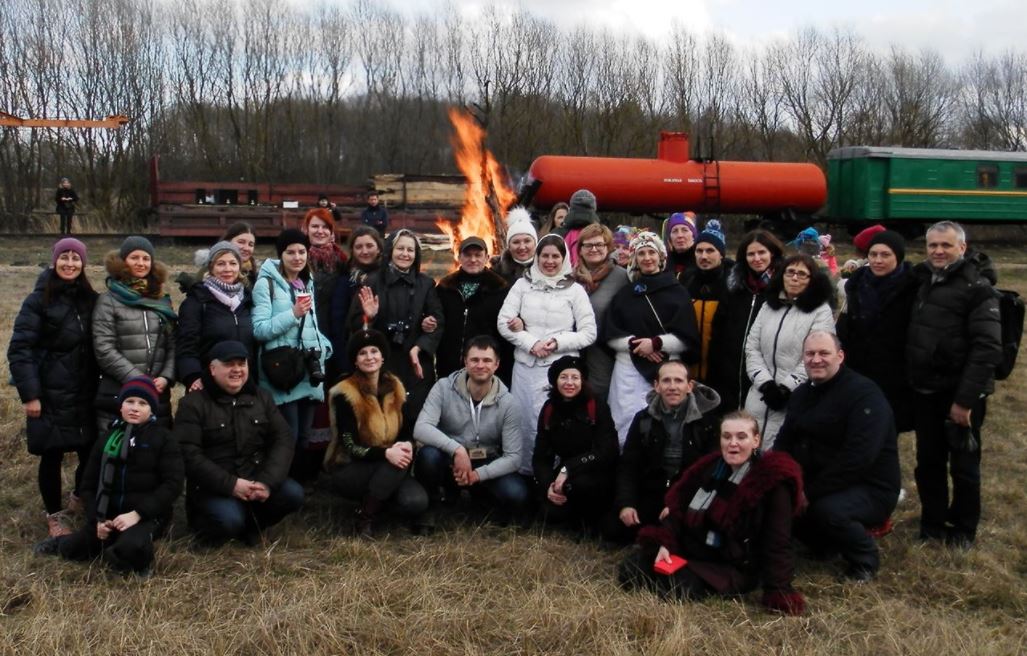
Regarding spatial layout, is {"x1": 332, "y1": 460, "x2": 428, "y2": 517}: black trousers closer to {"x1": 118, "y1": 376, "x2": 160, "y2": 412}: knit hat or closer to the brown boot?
{"x1": 118, "y1": 376, "x2": 160, "y2": 412}: knit hat

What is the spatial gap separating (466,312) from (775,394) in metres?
2.03

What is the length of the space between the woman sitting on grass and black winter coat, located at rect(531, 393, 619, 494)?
1.96 meters

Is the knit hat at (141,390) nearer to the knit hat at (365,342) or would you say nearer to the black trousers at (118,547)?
the black trousers at (118,547)

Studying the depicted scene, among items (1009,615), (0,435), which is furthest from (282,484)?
(1009,615)

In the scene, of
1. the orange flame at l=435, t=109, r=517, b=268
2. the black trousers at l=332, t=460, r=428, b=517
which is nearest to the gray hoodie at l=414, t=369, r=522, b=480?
the black trousers at l=332, t=460, r=428, b=517

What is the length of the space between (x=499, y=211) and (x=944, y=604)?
826 cm

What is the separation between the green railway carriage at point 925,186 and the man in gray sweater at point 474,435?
62.3 feet

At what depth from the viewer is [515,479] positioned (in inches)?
207

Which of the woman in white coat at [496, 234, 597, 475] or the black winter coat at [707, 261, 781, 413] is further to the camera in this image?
the woman in white coat at [496, 234, 597, 475]

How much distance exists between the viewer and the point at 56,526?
4980 mm

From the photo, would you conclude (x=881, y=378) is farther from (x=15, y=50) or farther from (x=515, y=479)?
(x=15, y=50)

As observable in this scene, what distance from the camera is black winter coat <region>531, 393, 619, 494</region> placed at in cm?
507

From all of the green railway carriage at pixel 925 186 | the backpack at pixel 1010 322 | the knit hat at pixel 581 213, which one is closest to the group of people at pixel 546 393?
the backpack at pixel 1010 322

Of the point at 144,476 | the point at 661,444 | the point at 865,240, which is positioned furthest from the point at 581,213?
the point at 144,476
